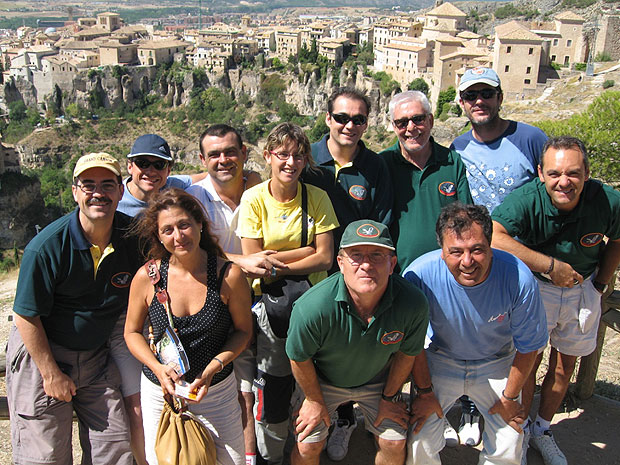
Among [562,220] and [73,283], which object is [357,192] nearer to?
[562,220]

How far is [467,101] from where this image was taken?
11.7ft

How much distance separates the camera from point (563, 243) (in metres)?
3.07

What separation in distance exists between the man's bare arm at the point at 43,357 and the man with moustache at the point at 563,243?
2.45 meters

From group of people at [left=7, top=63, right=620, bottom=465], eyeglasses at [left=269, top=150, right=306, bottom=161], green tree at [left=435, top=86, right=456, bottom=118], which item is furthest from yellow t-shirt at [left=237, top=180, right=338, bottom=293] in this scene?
green tree at [left=435, top=86, right=456, bottom=118]

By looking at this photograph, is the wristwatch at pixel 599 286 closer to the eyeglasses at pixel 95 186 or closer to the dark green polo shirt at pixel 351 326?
the dark green polo shirt at pixel 351 326

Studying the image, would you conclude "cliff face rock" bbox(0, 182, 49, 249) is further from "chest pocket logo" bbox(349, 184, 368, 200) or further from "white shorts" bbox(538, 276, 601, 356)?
"white shorts" bbox(538, 276, 601, 356)

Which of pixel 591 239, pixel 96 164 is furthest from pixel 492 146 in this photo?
pixel 96 164

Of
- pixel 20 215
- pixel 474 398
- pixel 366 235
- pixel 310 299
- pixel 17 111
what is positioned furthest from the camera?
pixel 17 111

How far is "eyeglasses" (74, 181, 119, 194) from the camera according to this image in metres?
2.67

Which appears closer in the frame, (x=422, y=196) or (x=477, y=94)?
(x=422, y=196)

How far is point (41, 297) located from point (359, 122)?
2.02m

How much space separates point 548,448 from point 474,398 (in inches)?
26.9

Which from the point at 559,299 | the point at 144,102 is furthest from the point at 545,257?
the point at 144,102

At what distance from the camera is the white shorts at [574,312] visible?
10.4 feet
